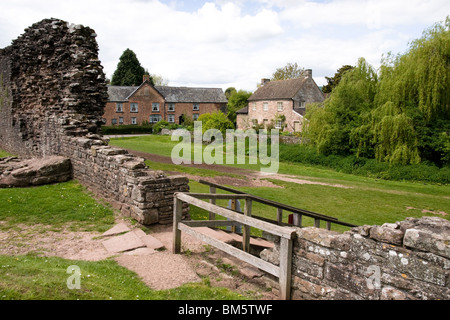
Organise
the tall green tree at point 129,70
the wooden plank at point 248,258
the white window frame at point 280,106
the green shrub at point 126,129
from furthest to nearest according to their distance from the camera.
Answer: the tall green tree at point 129,70, the green shrub at point 126,129, the white window frame at point 280,106, the wooden plank at point 248,258

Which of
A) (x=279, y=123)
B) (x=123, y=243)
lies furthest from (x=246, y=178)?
(x=279, y=123)

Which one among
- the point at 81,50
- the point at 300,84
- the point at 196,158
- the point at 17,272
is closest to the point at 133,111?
the point at 300,84

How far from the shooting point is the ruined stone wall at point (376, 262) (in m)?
4.02

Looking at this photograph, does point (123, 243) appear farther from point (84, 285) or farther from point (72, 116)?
point (72, 116)

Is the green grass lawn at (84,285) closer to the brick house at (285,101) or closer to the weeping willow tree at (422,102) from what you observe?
the weeping willow tree at (422,102)

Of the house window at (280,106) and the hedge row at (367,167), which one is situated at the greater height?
the house window at (280,106)

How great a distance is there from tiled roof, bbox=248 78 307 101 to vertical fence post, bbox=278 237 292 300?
44724 millimetres

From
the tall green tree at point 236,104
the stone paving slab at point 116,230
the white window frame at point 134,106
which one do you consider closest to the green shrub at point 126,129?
the white window frame at point 134,106

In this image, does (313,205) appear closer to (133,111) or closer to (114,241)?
(114,241)

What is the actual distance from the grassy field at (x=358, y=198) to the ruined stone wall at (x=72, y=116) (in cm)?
236

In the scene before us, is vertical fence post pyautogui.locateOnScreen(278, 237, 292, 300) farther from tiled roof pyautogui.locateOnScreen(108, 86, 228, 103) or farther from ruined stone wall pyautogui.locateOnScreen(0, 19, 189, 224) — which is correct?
tiled roof pyautogui.locateOnScreen(108, 86, 228, 103)

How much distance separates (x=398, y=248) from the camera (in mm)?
4293

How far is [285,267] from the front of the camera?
526 cm
